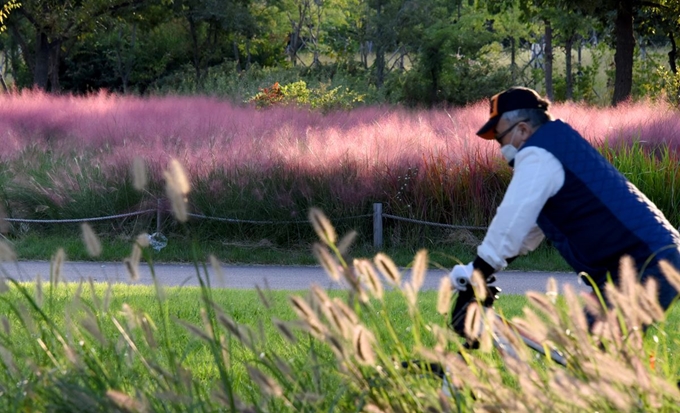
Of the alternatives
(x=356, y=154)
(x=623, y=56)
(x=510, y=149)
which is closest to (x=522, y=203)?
(x=510, y=149)

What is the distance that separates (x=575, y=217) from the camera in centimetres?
344

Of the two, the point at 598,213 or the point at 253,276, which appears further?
the point at 253,276

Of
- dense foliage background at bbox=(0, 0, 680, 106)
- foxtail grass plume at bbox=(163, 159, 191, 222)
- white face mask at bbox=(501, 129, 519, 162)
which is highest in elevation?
foxtail grass plume at bbox=(163, 159, 191, 222)

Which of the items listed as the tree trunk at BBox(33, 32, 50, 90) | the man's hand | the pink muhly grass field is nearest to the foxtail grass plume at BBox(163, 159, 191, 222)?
the man's hand

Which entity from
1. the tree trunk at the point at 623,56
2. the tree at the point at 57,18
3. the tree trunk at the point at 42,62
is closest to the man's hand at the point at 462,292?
the tree trunk at the point at 623,56

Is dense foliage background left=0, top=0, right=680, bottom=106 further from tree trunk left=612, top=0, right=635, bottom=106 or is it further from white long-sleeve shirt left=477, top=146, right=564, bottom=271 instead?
white long-sleeve shirt left=477, top=146, right=564, bottom=271

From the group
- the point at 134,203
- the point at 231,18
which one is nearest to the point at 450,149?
the point at 134,203

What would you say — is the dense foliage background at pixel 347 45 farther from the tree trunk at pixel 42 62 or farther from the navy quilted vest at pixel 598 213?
the navy quilted vest at pixel 598 213

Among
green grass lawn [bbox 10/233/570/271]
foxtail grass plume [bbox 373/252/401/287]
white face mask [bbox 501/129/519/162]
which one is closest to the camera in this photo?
foxtail grass plume [bbox 373/252/401/287]

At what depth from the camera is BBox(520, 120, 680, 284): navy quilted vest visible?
3.39 meters

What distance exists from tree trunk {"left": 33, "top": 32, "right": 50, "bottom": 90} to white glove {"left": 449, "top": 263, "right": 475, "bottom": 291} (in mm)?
33516

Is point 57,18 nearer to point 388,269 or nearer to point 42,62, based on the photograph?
point 42,62

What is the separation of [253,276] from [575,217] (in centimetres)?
768

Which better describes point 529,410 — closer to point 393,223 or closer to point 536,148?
point 536,148
